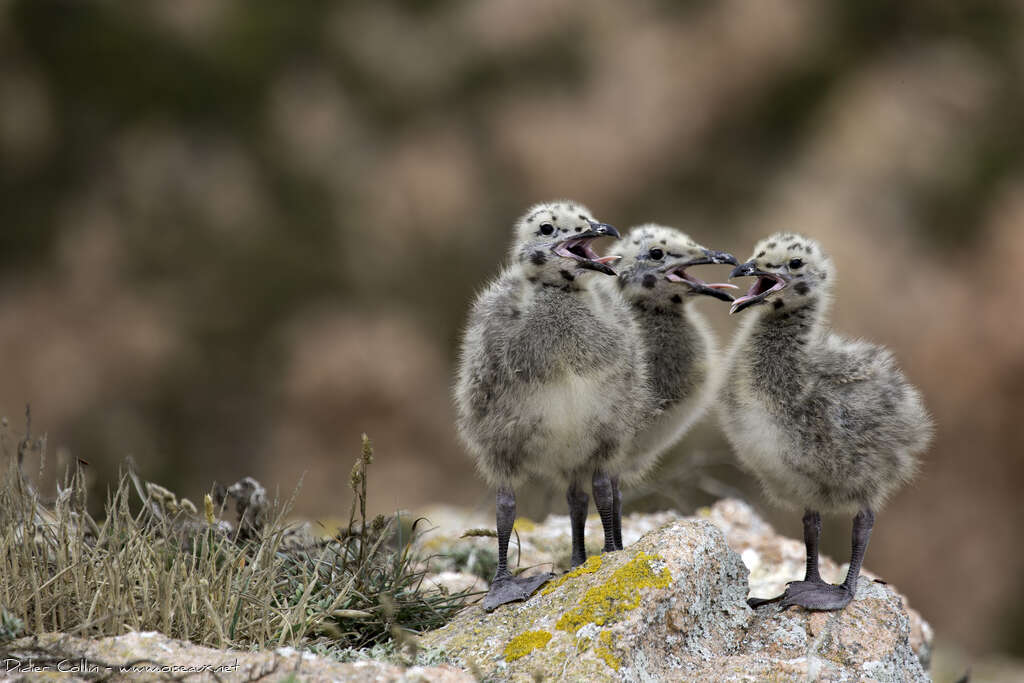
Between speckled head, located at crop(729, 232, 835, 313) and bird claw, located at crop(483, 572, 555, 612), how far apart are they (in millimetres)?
1374

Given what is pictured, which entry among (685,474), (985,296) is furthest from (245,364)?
(985,296)

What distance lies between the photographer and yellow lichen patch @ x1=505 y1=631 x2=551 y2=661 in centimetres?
407

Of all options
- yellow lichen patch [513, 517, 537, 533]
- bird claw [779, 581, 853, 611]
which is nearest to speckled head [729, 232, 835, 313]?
bird claw [779, 581, 853, 611]

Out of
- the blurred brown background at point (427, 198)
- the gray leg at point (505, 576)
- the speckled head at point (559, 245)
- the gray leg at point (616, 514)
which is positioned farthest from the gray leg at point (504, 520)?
the blurred brown background at point (427, 198)

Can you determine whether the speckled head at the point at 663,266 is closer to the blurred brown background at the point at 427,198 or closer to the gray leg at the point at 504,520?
the gray leg at the point at 504,520

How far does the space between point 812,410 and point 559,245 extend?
1206 mm

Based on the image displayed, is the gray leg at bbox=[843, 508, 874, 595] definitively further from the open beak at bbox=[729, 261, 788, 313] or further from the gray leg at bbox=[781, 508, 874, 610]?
the open beak at bbox=[729, 261, 788, 313]

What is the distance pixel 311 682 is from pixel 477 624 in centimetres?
92

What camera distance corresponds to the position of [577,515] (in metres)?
4.86

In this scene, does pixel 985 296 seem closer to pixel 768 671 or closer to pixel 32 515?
pixel 768 671

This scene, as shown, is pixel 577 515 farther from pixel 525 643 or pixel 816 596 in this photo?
pixel 816 596

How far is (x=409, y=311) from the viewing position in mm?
11805

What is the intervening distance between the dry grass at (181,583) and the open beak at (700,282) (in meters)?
1.58

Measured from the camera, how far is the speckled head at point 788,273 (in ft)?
15.9
